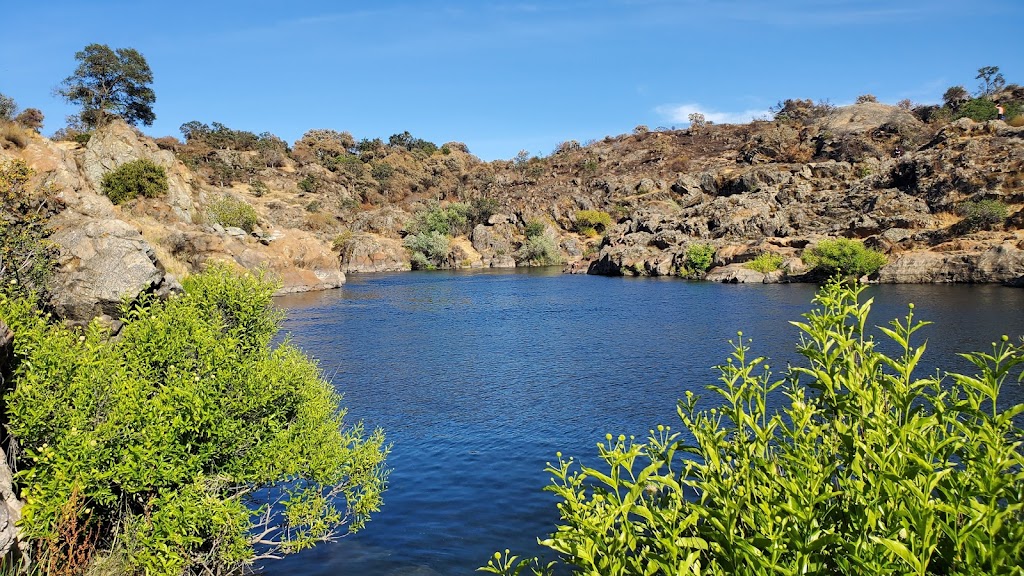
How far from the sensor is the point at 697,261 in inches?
3282

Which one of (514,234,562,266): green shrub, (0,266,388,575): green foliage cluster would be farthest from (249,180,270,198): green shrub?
(0,266,388,575): green foliage cluster

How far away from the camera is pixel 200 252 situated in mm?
57812

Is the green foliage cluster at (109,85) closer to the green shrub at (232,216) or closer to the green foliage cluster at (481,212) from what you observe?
the green shrub at (232,216)

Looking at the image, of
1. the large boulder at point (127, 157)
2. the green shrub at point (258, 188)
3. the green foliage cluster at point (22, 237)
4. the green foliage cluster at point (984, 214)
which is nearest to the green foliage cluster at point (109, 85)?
the large boulder at point (127, 157)

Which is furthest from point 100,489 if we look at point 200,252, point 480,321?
point 200,252

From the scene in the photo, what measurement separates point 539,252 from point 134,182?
71.7 m

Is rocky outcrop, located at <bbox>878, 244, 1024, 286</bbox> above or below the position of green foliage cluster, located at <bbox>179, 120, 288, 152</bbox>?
below

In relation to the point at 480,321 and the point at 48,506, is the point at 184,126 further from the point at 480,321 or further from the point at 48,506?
the point at 48,506

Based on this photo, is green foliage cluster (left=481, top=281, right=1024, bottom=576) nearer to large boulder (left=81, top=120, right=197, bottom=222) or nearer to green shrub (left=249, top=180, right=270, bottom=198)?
large boulder (left=81, top=120, right=197, bottom=222)

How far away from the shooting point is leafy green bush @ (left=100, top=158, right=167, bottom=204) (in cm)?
6406

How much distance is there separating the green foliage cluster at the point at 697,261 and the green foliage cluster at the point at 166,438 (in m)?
76.3

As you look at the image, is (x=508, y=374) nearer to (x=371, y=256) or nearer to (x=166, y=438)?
(x=166, y=438)

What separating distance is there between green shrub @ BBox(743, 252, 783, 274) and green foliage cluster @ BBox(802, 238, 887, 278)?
17.7 feet

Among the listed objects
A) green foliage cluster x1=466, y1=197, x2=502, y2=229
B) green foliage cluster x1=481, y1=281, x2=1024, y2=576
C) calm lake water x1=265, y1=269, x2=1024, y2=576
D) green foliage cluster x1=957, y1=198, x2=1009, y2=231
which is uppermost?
green foliage cluster x1=466, y1=197, x2=502, y2=229
